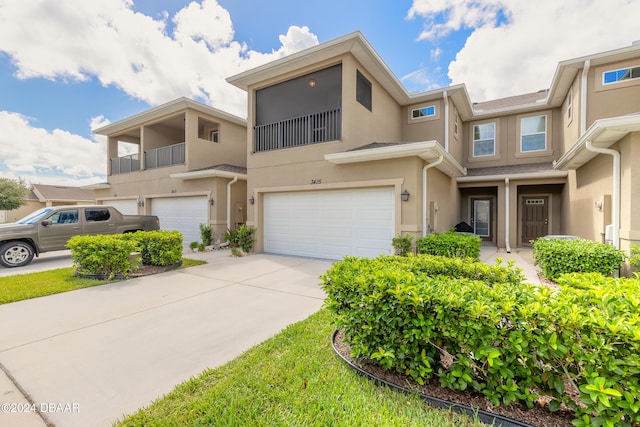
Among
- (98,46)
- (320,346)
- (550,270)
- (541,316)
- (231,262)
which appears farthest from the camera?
(98,46)

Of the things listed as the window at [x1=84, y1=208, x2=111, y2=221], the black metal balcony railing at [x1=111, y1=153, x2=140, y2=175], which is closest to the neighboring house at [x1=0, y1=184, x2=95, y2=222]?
the black metal balcony railing at [x1=111, y1=153, x2=140, y2=175]

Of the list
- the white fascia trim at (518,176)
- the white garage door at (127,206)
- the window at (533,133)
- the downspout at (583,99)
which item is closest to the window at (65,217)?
the white garage door at (127,206)

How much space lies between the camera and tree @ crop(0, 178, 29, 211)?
1057 inches

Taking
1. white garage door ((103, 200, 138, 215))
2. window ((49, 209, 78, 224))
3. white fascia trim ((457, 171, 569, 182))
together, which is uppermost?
white fascia trim ((457, 171, 569, 182))

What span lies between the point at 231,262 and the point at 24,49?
9233 millimetres

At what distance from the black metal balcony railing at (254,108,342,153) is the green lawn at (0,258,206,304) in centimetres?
642

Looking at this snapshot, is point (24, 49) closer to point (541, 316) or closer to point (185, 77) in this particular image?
point (185, 77)

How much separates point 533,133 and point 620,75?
10.9 feet

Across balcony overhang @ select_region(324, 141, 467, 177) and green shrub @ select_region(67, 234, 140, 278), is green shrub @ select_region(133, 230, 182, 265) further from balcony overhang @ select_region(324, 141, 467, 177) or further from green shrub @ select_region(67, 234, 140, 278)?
balcony overhang @ select_region(324, 141, 467, 177)

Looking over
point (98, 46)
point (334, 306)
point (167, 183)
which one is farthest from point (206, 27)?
point (334, 306)

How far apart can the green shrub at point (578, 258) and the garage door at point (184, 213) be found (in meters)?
11.5

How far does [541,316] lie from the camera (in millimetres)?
2016

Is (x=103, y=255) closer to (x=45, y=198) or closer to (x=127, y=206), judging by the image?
(x=127, y=206)

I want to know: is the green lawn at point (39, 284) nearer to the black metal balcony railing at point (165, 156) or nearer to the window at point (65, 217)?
the window at point (65, 217)
